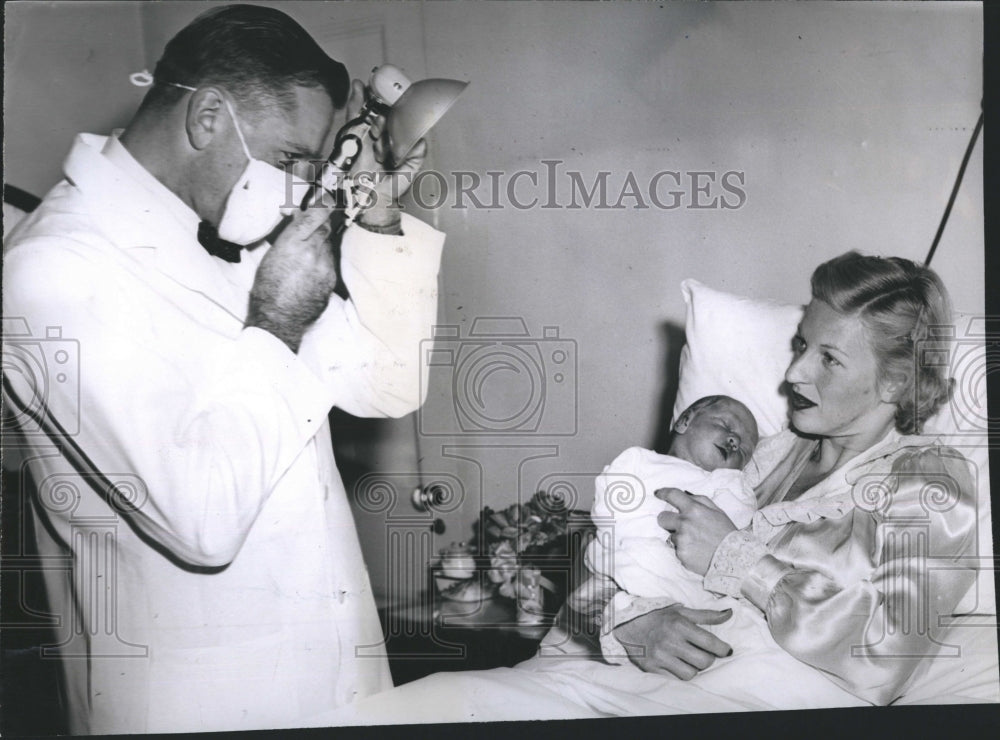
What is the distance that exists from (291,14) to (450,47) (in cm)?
34

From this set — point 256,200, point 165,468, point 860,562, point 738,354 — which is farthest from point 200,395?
point 860,562

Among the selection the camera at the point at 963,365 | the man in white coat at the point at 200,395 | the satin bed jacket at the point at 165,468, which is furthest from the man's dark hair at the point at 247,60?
the camera at the point at 963,365

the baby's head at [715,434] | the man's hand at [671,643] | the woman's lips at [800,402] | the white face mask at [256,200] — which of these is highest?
the white face mask at [256,200]

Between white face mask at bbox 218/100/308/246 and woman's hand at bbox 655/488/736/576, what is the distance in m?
1.00

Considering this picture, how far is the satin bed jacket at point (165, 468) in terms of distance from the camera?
1956 mm

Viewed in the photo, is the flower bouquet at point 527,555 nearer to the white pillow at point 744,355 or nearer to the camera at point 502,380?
the camera at point 502,380

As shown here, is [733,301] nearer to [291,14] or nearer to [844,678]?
[844,678]

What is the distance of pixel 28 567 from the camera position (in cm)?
200

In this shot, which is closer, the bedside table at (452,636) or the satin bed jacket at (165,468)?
the satin bed jacket at (165,468)

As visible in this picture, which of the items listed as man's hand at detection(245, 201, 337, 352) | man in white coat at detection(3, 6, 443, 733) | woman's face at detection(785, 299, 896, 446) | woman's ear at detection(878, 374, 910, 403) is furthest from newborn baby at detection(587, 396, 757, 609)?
man's hand at detection(245, 201, 337, 352)

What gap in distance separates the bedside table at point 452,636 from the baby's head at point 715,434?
0.47m

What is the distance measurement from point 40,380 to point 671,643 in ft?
4.59

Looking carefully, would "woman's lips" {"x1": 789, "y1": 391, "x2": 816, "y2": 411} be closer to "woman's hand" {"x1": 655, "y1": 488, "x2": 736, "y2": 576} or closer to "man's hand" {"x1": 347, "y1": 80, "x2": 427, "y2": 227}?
"woman's hand" {"x1": 655, "y1": 488, "x2": 736, "y2": 576}

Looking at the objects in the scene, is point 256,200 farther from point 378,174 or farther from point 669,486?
point 669,486
